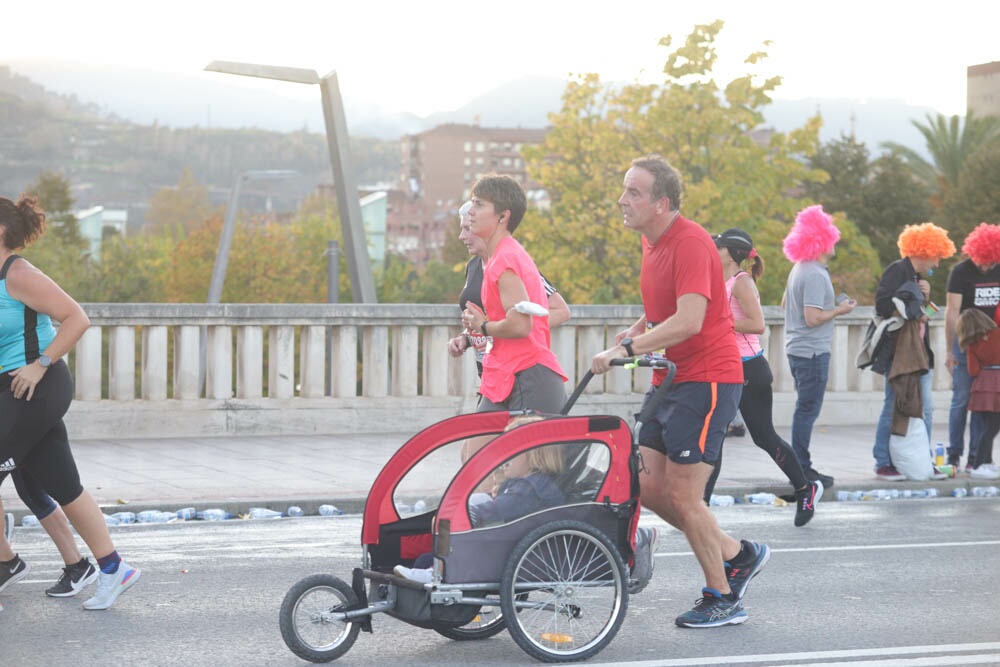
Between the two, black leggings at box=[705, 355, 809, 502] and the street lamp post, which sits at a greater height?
the street lamp post

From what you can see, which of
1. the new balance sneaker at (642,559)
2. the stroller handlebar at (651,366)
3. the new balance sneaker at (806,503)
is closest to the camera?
the stroller handlebar at (651,366)

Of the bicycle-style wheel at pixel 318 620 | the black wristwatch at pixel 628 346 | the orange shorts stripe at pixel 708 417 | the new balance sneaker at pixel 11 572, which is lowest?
the new balance sneaker at pixel 11 572

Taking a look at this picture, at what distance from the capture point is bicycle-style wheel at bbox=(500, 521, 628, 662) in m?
5.39

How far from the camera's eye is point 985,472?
11477mm

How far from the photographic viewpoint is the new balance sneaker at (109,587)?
21.2 ft

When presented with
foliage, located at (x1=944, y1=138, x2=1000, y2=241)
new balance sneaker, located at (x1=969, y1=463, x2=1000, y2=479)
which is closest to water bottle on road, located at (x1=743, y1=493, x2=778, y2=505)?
new balance sneaker, located at (x1=969, y1=463, x2=1000, y2=479)

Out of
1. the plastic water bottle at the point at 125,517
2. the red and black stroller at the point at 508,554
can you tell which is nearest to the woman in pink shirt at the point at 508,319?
the red and black stroller at the point at 508,554

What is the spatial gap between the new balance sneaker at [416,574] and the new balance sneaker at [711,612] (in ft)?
4.49

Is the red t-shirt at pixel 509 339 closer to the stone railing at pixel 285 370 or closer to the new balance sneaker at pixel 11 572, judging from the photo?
the new balance sneaker at pixel 11 572

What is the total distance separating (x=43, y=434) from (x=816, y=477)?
19.0 ft

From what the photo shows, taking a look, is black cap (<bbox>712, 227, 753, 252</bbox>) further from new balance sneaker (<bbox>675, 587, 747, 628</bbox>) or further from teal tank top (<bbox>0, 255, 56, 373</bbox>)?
teal tank top (<bbox>0, 255, 56, 373</bbox>)

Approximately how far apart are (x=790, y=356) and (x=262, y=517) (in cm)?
392

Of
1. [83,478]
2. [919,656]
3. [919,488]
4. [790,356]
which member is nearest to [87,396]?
[83,478]

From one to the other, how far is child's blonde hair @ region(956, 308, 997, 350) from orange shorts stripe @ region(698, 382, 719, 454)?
5914 millimetres
